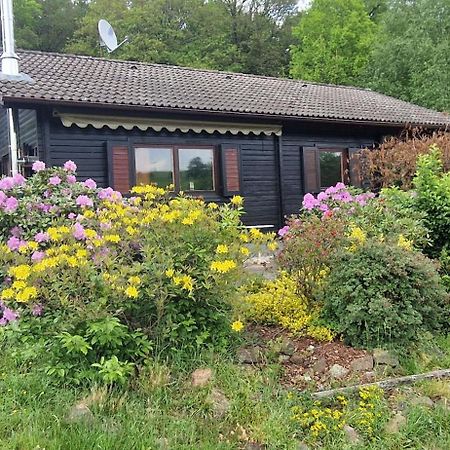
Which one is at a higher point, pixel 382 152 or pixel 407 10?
pixel 407 10

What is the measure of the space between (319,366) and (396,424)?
2.34ft

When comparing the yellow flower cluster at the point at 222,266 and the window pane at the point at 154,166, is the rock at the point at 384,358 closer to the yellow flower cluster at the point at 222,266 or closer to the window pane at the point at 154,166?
the yellow flower cluster at the point at 222,266

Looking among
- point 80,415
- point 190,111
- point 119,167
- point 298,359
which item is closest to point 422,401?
point 298,359

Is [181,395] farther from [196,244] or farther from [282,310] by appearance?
[282,310]

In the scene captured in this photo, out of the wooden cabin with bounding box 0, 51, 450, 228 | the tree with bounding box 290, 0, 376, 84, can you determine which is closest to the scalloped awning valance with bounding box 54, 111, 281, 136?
the wooden cabin with bounding box 0, 51, 450, 228

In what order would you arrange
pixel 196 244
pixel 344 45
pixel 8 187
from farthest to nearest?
1. pixel 344 45
2. pixel 8 187
3. pixel 196 244

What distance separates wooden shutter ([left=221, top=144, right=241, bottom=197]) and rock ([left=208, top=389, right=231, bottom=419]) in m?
7.24

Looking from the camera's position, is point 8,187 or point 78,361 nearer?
point 78,361

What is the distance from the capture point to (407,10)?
26.8 meters

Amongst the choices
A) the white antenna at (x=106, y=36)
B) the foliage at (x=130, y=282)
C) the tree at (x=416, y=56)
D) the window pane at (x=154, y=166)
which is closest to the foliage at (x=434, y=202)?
the foliage at (x=130, y=282)

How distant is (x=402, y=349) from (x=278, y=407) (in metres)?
1.32

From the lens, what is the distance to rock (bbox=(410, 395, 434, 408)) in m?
3.38

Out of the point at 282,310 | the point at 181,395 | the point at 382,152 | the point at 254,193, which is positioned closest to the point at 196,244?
the point at 181,395

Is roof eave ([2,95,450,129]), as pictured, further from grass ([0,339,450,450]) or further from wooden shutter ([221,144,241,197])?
grass ([0,339,450,450])
